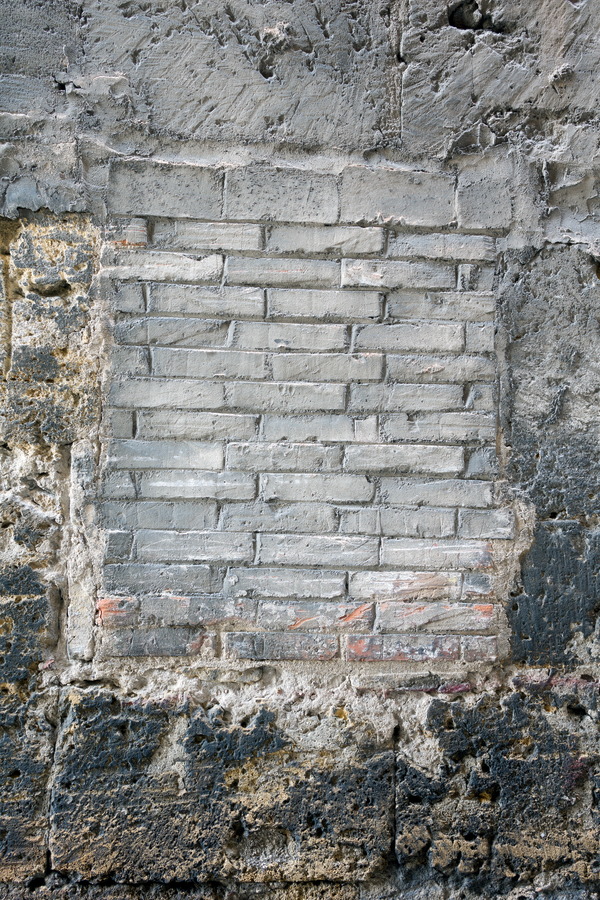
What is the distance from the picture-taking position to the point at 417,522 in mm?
1837

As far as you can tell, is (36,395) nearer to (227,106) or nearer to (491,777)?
(227,106)

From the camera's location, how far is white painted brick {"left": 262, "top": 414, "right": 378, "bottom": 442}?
5.98 feet

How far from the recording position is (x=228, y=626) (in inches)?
71.1

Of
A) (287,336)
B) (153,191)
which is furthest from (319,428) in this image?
(153,191)

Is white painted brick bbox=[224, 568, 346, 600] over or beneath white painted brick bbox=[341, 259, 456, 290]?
beneath

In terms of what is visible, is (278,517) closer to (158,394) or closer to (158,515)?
(158,515)

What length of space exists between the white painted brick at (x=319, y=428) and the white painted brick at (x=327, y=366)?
4.6 inches

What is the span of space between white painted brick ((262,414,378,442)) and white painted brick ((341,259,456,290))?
1.32 feet

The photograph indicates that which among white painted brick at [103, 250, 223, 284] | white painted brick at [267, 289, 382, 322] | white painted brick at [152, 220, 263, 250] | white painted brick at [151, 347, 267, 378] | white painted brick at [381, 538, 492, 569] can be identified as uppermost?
white painted brick at [152, 220, 263, 250]

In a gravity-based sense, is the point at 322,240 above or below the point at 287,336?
above

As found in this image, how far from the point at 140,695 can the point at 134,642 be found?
5.9 inches

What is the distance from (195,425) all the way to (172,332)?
28 cm

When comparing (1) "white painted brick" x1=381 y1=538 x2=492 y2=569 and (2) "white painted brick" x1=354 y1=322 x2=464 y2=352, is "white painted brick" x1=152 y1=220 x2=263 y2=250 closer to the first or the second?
(2) "white painted brick" x1=354 y1=322 x2=464 y2=352

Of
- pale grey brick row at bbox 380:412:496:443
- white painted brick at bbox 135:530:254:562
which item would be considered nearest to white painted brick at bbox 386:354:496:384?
pale grey brick row at bbox 380:412:496:443
